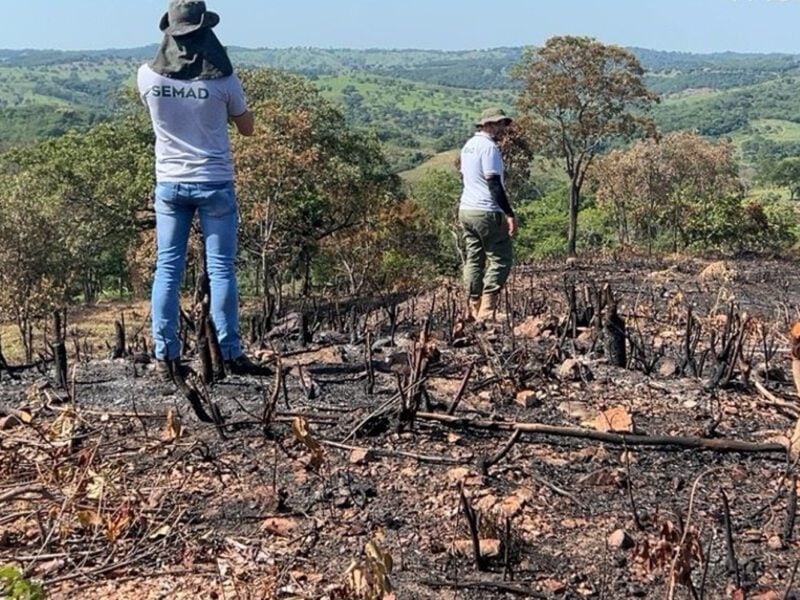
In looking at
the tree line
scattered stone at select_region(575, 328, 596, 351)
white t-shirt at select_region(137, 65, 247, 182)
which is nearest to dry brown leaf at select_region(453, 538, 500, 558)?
white t-shirt at select_region(137, 65, 247, 182)

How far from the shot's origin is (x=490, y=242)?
6.30 m

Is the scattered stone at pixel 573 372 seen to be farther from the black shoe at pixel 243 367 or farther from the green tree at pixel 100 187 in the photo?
the green tree at pixel 100 187

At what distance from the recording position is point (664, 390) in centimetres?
398

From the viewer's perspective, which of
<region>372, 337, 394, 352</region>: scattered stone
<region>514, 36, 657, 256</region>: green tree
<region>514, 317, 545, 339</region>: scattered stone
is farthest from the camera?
<region>514, 36, 657, 256</region>: green tree

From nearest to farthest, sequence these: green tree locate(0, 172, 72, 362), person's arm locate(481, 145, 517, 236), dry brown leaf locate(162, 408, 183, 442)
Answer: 1. dry brown leaf locate(162, 408, 183, 442)
2. person's arm locate(481, 145, 517, 236)
3. green tree locate(0, 172, 72, 362)

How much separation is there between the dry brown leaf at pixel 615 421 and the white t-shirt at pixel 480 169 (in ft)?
9.37

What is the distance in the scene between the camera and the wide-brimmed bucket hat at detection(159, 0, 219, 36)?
3781 mm

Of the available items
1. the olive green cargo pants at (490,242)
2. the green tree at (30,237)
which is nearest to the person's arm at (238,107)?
the olive green cargo pants at (490,242)

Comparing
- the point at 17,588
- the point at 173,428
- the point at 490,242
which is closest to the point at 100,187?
the point at 490,242

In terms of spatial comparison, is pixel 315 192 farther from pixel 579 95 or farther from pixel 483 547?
pixel 483 547

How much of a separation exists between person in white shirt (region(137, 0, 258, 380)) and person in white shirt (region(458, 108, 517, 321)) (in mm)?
2292

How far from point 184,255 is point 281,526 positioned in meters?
1.76

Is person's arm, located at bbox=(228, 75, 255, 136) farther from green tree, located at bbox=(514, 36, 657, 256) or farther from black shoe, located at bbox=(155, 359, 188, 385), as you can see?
green tree, located at bbox=(514, 36, 657, 256)

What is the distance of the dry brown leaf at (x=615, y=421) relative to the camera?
11.1ft
